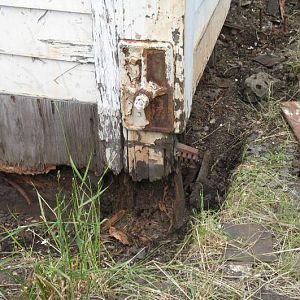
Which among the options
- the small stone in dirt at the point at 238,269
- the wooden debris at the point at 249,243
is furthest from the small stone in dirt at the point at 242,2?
the small stone in dirt at the point at 238,269

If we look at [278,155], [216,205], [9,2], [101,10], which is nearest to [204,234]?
[216,205]

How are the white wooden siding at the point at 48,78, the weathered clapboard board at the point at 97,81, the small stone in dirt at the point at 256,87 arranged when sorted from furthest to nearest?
the small stone in dirt at the point at 256,87 < the white wooden siding at the point at 48,78 < the weathered clapboard board at the point at 97,81

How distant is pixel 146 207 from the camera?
351cm

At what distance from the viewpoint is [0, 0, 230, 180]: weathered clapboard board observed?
2.92 meters

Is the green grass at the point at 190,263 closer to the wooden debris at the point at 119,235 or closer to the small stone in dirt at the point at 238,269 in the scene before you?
the small stone in dirt at the point at 238,269

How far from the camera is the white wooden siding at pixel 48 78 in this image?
10.3 ft

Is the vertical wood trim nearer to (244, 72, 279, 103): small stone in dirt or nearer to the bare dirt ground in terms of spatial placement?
the bare dirt ground

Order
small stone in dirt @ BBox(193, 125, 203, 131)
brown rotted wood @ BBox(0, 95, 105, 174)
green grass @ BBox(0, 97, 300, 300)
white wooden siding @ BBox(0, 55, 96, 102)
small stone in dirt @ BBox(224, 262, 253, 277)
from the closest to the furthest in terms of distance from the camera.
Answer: green grass @ BBox(0, 97, 300, 300) < small stone in dirt @ BBox(224, 262, 253, 277) < white wooden siding @ BBox(0, 55, 96, 102) < brown rotted wood @ BBox(0, 95, 105, 174) < small stone in dirt @ BBox(193, 125, 203, 131)

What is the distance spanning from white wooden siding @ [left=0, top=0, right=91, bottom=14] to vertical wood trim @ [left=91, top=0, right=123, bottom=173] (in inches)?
1.9

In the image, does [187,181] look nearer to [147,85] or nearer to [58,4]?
[147,85]

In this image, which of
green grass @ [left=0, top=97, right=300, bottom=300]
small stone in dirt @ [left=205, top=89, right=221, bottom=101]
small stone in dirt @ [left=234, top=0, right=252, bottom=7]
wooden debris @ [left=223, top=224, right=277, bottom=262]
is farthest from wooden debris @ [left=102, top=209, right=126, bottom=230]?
small stone in dirt @ [left=234, top=0, right=252, bottom=7]

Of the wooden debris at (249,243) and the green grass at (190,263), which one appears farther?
the wooden debris at (249,243)

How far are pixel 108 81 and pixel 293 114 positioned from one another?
1.25m

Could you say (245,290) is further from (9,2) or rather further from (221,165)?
(9,2)
